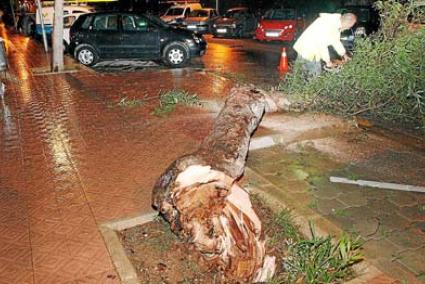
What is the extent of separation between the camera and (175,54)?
13305 millimetres

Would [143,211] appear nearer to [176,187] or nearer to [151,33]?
[176,187]

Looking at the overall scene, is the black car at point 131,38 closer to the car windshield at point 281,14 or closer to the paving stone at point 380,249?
the car windshield at point 281,14

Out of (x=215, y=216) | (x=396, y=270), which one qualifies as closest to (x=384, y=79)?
(x=396, y=270)

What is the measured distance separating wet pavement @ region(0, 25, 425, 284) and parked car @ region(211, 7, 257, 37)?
1389cm

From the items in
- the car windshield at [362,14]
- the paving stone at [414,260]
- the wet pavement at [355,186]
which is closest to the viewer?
the paving stone at [414,260]

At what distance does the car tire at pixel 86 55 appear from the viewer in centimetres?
1338

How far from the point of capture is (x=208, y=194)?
3.23 m

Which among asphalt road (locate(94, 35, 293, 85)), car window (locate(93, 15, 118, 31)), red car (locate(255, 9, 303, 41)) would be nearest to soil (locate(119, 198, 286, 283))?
asphalt road (locate(94, 35, 293, 85))

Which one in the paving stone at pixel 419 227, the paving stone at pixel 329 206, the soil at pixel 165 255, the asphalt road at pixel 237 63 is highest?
the asphalt road at pixel 237 63

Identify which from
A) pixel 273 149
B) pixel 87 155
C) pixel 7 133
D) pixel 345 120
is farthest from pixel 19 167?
pixel 345 120

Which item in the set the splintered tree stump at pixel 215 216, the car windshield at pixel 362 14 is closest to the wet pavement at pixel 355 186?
the splintered tree stump at pixel 215 216

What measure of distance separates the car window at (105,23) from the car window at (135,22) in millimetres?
339

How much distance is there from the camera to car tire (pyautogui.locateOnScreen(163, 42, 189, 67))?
13219mm

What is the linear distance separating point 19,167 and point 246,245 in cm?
367
